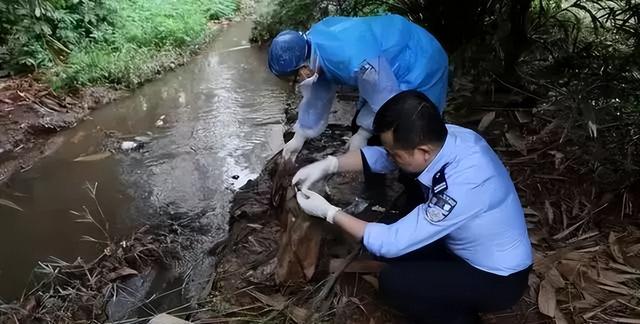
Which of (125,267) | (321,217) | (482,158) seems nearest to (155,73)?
(125,267)

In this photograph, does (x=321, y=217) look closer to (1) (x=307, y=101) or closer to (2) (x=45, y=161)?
(1) (x=307, y=101)

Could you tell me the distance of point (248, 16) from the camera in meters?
11.6

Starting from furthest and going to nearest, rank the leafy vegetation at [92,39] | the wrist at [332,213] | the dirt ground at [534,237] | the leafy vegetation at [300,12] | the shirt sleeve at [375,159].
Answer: the leafy vegetation at [92,39]
the leafy vegetation at [300,12]
the shirt sleeve at [375,159]
the dirt ground at [534,237]
the wrist at [332,213]

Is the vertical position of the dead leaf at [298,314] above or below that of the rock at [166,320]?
above

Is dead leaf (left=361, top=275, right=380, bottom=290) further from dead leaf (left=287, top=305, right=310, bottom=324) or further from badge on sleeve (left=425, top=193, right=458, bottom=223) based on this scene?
badge on sleeve (left=425, top=193, right=458, bottom=223)

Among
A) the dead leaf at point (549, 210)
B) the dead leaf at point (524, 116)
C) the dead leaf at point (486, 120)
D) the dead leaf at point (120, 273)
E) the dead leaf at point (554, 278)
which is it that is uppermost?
the dead leaf at point (524, 116)

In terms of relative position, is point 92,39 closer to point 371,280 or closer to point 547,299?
point 371,280

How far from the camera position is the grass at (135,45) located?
6.62 m

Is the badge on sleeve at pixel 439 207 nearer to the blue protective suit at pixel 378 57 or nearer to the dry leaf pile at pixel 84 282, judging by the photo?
the blue protective suit at pixel 378 57

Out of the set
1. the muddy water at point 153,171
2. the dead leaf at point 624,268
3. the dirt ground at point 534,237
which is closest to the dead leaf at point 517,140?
the dirt ground at point 534,237

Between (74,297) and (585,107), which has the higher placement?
(585,107)

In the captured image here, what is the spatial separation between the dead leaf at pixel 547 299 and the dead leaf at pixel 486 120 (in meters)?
1.62

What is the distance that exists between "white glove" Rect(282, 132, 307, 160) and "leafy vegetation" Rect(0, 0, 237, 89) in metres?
4.08

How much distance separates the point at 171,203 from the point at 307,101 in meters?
1.75
